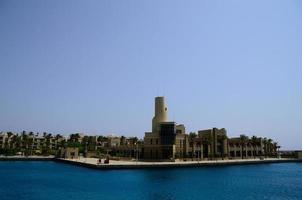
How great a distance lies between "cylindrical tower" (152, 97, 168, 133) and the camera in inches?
5007

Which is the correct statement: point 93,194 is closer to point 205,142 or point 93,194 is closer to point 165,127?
point 165,127

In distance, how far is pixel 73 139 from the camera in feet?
618

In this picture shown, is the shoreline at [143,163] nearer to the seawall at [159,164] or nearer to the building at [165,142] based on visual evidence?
the seawall at [159,164]

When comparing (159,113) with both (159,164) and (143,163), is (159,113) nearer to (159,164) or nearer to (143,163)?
(143,163)

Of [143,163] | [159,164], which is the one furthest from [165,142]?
[159,164]

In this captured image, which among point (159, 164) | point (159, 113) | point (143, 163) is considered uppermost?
point (159, 113)

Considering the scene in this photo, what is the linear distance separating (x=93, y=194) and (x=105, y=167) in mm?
41736

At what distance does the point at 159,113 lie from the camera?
128 metres

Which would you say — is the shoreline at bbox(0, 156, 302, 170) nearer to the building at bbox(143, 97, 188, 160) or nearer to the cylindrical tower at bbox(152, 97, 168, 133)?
the building at bbox(143, 97, 188, 160)

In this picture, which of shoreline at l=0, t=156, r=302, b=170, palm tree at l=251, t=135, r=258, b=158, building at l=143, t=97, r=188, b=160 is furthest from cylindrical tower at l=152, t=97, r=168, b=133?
palm tree at l=251, t=135, r=258, b=158

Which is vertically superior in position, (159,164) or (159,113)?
(159,113)

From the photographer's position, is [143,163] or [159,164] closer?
[159,164]

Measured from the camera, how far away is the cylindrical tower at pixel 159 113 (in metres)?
127

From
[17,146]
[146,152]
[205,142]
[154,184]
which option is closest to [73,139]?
[17,146]
